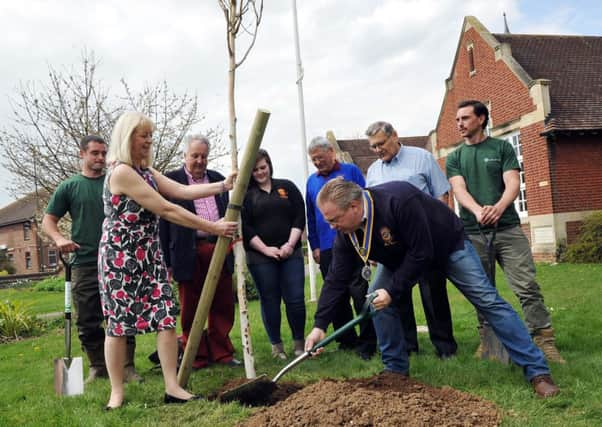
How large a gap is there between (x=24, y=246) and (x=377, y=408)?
2429 inches

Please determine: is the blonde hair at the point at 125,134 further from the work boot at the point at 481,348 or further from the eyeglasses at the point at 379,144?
the work boot at the point at 481,348

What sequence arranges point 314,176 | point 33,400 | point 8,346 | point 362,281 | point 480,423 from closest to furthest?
point 480,423, point 33,400, point 362,281, point 314,176, point 8,346

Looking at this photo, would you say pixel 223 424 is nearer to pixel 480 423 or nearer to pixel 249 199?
pixel 480 423

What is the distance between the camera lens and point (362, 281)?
5746 millimetres

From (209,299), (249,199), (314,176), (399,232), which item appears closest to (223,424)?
(209,299)

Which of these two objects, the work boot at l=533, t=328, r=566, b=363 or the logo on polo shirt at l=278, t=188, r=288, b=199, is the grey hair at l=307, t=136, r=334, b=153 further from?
the work boot at l=533, t=328, r=566, b=363

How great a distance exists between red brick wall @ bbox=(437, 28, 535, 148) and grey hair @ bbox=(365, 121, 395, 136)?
13772 mm

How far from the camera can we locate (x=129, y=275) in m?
4.12

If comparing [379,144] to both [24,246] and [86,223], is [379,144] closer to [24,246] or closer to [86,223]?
[86,223]

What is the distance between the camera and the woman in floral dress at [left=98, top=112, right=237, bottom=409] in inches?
158

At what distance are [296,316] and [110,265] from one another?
7.37ft

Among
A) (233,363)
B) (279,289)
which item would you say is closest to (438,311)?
(279,289)

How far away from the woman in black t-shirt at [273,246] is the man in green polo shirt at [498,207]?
168 cm

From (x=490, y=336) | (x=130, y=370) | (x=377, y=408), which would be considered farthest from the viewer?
(x=130, y=370)
